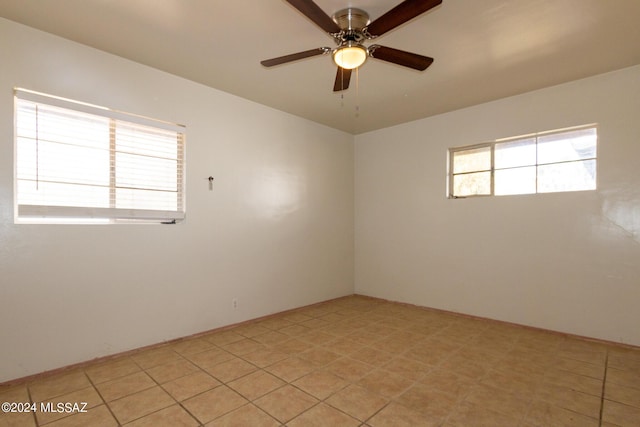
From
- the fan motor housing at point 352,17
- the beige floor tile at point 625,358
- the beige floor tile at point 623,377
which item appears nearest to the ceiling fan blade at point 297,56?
the fan motor housing at point 352,17

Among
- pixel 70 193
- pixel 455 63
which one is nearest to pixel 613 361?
pixel 455 63

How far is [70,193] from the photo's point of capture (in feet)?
8.89

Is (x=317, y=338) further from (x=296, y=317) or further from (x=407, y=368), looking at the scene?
(x=407, y=368)

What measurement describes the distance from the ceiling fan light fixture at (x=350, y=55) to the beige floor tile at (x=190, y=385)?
260cm

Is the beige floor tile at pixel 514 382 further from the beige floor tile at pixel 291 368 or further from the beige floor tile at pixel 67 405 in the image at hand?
the beige floor tile at pixel 67 405

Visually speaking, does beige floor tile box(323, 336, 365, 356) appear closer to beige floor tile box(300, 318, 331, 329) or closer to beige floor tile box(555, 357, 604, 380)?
beige floor tile box(300, 318, 331, 329)

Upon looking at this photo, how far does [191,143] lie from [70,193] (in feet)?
3.93

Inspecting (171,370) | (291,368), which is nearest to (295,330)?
(291,368)

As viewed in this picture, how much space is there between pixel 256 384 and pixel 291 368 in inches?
14.4

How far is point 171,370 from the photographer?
259cm

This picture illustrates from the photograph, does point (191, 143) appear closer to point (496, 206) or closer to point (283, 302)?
point (283, 302)

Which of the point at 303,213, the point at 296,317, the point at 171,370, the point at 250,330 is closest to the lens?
the point at 171,370

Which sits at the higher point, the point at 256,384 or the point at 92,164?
the point at 92,164

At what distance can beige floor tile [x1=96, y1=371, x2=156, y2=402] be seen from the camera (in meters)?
2.23
